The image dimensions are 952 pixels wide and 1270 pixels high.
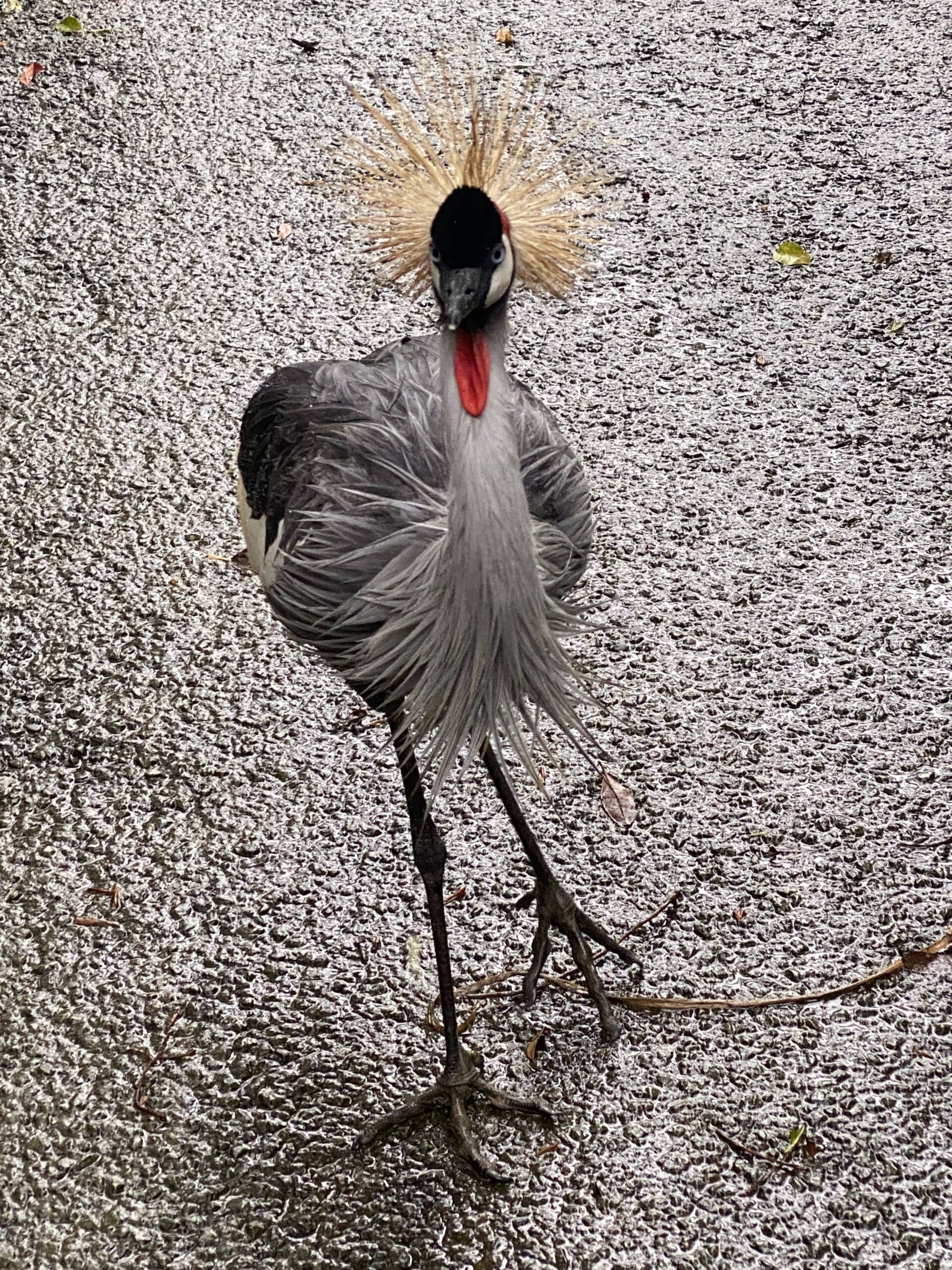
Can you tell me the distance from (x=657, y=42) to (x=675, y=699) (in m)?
2.87

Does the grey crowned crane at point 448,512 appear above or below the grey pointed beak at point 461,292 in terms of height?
below

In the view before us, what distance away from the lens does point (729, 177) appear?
14.6 feet

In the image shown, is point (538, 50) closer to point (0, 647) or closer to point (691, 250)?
point (691, 250)

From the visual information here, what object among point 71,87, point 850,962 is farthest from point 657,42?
point 850,962

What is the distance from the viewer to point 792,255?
164 inches

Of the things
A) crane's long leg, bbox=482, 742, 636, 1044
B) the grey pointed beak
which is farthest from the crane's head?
crane's long leg, bbox=482, 742, 636, 1044

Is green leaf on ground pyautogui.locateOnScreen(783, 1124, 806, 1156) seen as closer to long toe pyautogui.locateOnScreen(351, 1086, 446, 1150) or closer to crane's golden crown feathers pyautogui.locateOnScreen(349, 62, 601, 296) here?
long toe pyautogui.locateOnScreen(351, 1086, 446, 1150)

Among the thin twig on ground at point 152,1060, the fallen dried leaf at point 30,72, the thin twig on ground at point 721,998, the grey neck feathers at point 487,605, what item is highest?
the fallen dried leaf at point 30,72

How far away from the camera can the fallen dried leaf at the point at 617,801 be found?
9.72 ft

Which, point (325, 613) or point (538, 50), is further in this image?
point (538, 50)

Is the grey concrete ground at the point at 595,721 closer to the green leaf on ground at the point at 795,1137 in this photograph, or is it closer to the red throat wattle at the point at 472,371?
the green leaf on ground at the point at 795,1137

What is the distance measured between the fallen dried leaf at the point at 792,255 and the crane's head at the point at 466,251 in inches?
95.1

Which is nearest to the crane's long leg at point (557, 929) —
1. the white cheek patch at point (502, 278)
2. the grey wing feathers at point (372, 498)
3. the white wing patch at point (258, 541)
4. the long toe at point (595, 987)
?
the long toe at point (595, 987)

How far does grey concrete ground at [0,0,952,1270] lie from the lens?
2.47 m
